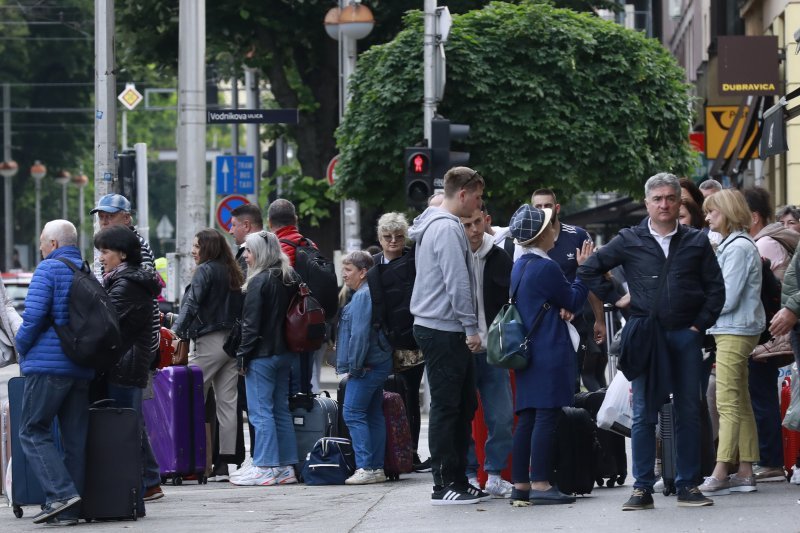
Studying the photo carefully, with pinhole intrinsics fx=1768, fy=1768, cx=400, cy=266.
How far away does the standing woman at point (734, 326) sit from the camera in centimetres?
1041

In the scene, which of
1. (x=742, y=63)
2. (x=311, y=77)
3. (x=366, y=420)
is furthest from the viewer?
(x=311, y=77)

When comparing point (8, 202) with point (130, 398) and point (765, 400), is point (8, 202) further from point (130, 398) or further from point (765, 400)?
point (765, 400)

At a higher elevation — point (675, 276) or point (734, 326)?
point (675, 276)

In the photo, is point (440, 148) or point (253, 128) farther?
point (253, 128)

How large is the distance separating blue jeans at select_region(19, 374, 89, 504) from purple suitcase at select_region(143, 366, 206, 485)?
242cm

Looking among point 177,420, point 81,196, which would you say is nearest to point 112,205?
point 177,420

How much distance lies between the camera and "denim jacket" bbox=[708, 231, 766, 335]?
34.1 feet

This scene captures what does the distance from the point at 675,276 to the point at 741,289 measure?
930 mm

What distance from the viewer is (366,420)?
12.5m

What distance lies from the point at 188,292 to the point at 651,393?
4.57 m

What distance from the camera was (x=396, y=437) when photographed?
12.6 m

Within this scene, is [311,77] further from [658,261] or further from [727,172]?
[658,261]

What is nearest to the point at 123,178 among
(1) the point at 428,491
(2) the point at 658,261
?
(1) the point at 428,491

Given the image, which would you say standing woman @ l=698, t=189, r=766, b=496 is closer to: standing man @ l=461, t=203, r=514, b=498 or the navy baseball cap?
standing man @ l=461, t=203, r=514, b=498
